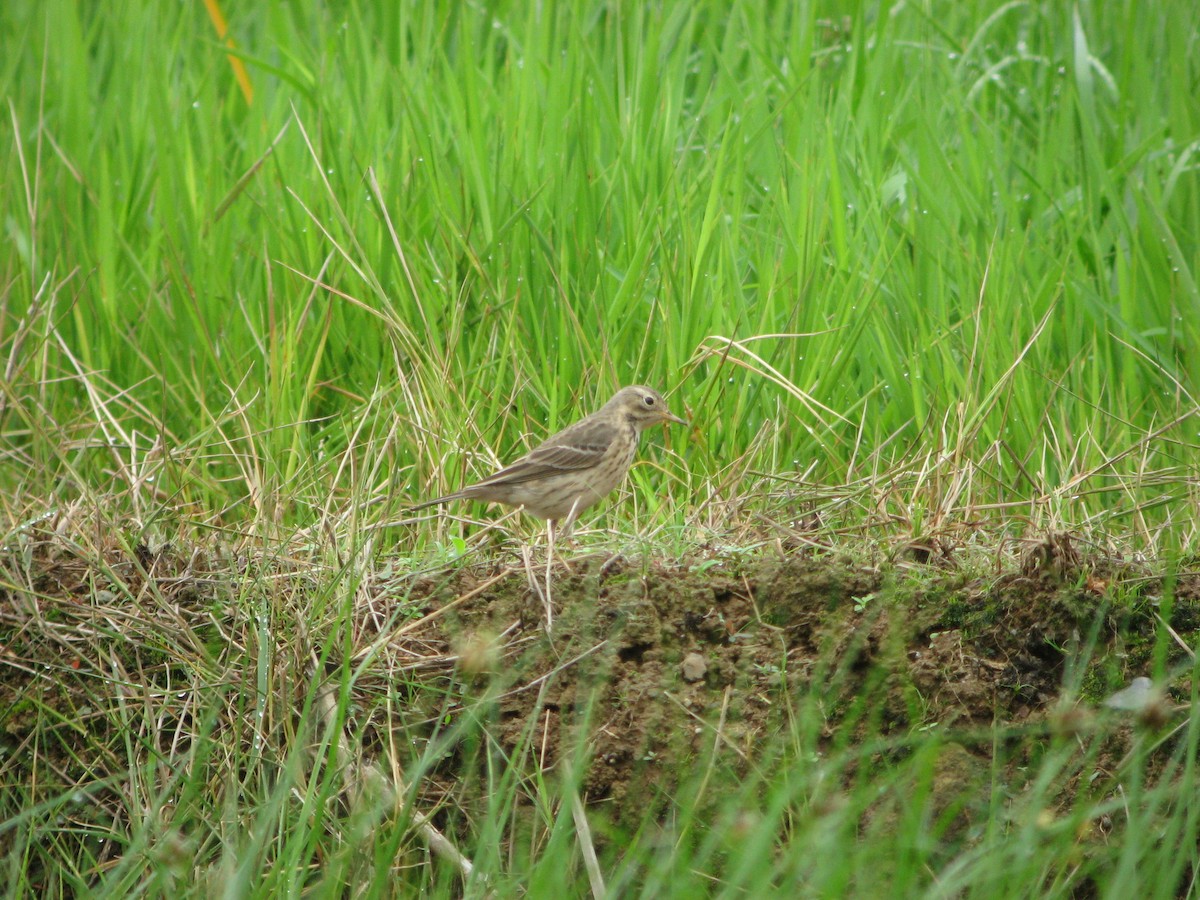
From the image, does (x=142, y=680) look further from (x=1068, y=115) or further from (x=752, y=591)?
(x=1068, y=115)

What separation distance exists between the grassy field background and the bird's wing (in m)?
0.23

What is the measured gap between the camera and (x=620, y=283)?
5473 mm

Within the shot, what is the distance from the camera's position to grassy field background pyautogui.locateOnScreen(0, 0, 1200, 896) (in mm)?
4383

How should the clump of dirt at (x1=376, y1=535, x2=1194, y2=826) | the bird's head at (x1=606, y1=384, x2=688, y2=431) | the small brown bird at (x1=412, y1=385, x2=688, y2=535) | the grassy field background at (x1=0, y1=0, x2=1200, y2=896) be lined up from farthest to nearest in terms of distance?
the bird's head at (x1=606, y1=384, x2=688, y2=431)
the small brown bird at (x1=412, y1=385, x2=688, y2=535)
the grassy field background at (x1=0, y1=0, x2=1200, y2=896)
the clump of dirt at (x1=376, y1=535, x2=1194, y2=826)

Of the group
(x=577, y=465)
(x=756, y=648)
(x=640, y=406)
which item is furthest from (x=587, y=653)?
(x=640, y=406)

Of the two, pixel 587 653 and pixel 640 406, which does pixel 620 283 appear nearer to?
pixel 640 406

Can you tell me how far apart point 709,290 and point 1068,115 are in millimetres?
1903

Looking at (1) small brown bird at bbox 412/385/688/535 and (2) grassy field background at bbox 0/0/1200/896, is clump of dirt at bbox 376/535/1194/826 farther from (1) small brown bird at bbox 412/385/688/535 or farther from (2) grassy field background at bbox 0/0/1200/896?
(1) small brown bird at bbox 412/385/688/535

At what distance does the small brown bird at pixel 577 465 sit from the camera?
4570mm

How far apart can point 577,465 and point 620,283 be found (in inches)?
44.8

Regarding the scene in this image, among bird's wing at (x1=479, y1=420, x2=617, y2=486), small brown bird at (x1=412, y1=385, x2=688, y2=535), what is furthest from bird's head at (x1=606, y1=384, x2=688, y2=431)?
bird's wing at (x1=479, y1=420, x2=617, y2=486)

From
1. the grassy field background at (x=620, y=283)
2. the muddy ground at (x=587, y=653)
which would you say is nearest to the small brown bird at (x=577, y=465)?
the grassy field background at (x=620, y=283)

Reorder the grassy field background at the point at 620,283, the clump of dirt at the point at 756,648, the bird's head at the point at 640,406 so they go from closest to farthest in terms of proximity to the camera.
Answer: the clump of dirt at the point at 756,648
the grassy field background at the point at 620,283
the bird's head at the point at 640,406

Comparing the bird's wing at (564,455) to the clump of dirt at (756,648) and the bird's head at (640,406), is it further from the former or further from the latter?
the clump of dirt at (756,648)
